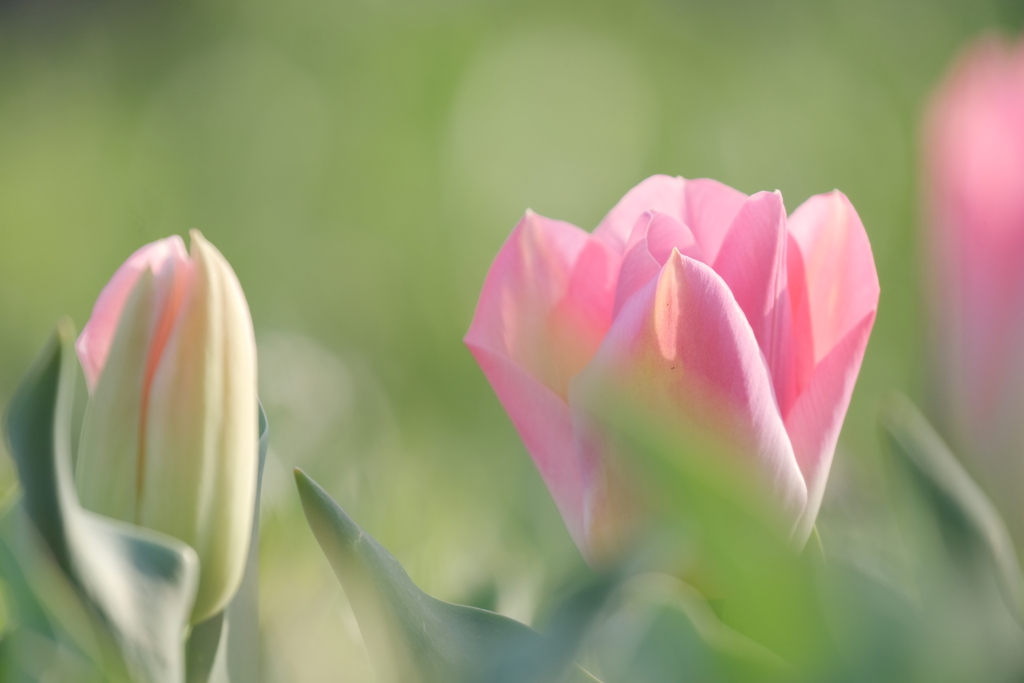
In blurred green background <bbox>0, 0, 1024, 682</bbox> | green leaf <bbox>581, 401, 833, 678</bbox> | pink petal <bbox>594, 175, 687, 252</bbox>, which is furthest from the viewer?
blurred green background <bbox>0, 0, 1024, 682</bbox>

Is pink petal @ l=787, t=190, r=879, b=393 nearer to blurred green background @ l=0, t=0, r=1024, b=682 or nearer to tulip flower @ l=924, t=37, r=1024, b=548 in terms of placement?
tulip flower @ l=924, t=37, r=1024, b=548

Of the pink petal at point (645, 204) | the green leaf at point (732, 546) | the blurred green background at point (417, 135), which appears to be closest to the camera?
the green leaf at point (732, 546)

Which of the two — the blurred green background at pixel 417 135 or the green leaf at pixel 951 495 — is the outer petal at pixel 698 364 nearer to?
the green leaf at pixel 951 495

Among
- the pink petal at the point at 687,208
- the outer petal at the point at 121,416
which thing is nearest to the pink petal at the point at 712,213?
the pink petal at the point at 687,208

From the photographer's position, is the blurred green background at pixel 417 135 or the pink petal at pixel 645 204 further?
the blurred green background at pixel 417 135

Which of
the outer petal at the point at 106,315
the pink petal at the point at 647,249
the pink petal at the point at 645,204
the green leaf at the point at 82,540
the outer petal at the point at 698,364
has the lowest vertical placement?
the green leaf at the point at 82,540

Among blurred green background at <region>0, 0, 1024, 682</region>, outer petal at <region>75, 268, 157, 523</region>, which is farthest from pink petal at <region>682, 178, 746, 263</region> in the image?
blurred green background at <region>0, 0, 1024, 682</region>

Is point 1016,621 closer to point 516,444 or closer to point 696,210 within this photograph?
point 696,210
